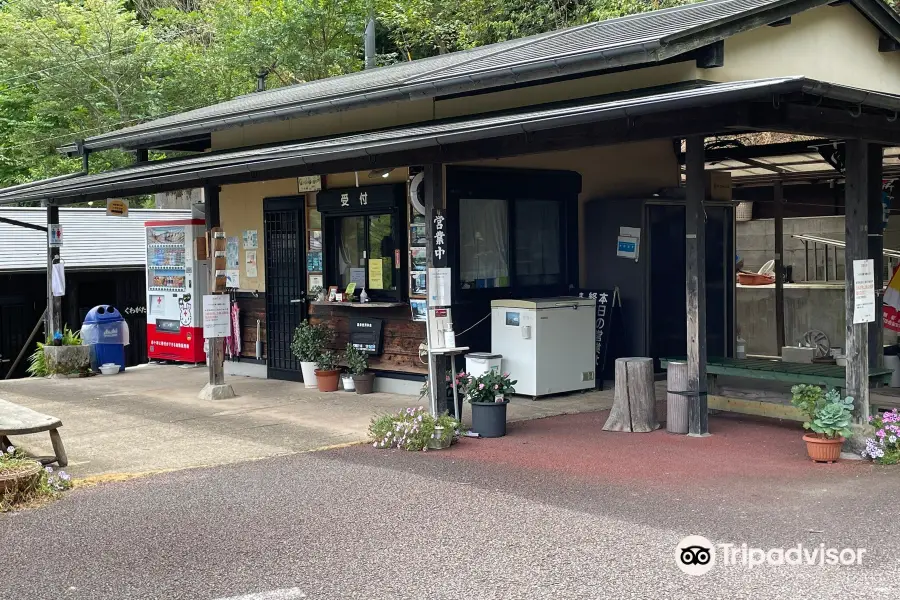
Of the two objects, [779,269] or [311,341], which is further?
[779,269]

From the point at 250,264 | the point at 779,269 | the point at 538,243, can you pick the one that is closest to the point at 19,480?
the point at 538,243

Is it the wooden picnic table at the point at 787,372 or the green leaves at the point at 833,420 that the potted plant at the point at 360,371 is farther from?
the green leaves at the point at 833,420

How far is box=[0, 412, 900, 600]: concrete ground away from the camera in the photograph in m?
5.11

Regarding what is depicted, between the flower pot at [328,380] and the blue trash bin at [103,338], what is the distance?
4.70m

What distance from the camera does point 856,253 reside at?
8.01 metres

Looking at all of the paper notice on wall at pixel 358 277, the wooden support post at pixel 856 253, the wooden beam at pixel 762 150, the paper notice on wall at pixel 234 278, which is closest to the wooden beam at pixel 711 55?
the wooden support post at pixel 856 253

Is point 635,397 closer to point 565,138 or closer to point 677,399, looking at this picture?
point 677,399

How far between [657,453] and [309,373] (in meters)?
5.64

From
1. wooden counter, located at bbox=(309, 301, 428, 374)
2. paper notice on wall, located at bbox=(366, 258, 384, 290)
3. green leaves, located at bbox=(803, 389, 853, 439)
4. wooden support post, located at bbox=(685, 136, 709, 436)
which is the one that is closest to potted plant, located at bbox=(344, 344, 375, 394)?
wooden counter, located at bbox=(309, 301, 428, 374)

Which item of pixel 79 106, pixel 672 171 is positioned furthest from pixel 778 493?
pixel 79 106

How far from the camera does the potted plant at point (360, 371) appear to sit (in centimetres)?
1189

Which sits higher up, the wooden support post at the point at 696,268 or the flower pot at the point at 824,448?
the wooden support post at the point at 696,268

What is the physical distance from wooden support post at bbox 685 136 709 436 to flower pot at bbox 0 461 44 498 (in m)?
5.38

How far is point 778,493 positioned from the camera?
269 inches
